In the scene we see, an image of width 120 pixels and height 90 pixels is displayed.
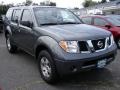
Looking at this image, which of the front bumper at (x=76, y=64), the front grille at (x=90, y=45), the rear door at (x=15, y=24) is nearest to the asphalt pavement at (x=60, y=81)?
the front bumper at (x=76, y=64)

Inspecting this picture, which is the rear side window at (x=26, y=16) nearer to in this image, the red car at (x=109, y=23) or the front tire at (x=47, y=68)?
the front tire at (x=47, y=68)

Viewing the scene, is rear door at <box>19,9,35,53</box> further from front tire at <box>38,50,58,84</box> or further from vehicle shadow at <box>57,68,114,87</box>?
vehicle shadow at <box>57,68,114,87</box>

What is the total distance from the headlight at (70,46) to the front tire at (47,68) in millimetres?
451

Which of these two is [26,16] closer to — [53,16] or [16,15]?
[53,16]

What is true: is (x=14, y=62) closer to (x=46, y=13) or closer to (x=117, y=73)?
(x=46, y=13)

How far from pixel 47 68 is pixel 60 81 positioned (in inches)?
19.0

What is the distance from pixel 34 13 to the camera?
626 centimetres

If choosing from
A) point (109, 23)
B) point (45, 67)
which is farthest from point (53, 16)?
point (109, 23)

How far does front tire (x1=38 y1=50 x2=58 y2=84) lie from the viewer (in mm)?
5086

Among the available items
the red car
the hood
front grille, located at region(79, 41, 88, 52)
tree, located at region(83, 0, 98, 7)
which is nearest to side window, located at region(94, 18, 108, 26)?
the red car

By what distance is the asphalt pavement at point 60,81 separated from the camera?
5.19 m

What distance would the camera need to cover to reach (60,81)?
554 cm

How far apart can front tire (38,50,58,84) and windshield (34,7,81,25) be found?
101 cm

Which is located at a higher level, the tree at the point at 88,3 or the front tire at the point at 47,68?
the front tire at the point at 47,68
